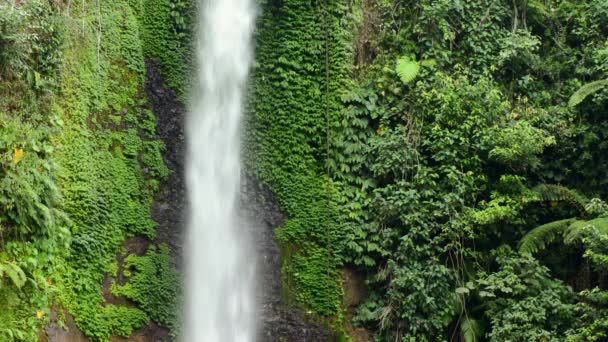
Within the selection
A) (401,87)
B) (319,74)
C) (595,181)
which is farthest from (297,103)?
(595,181)

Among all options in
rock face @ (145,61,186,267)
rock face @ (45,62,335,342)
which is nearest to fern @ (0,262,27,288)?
rock face @ (45,62,335,342)

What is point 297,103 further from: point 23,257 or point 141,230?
point 23,257

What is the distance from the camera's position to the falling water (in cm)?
1105

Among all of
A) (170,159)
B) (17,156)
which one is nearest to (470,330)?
(170,159)

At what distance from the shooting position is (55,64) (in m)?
10.4

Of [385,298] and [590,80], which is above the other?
[590,80]

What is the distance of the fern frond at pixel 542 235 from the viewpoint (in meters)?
10.7

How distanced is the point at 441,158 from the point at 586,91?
250 cm

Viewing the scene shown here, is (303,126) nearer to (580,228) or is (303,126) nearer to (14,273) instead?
(580,228)

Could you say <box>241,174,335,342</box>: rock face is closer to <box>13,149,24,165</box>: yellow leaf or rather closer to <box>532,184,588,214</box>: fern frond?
<box>532,184,588,214</box>: fern frond

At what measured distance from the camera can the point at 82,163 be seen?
34.1ft

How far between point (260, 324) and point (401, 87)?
4.59 metres

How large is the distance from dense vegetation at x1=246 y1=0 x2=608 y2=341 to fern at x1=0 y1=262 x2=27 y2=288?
4664 mm

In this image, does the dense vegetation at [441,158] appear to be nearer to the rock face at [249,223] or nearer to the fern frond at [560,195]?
the fern frond at [560,195]
